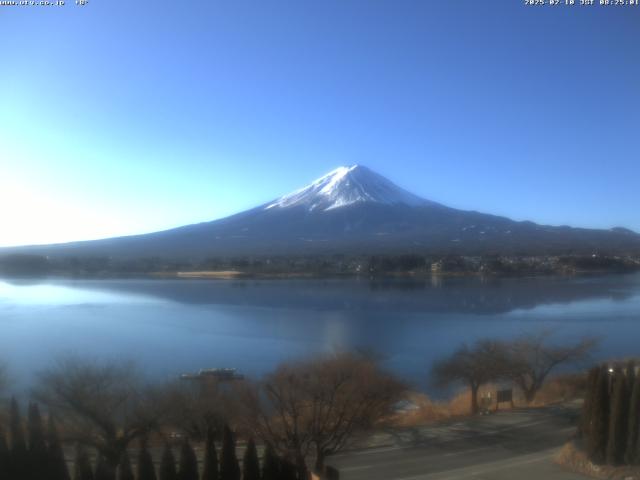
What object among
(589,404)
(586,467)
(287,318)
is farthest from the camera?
(287,318)

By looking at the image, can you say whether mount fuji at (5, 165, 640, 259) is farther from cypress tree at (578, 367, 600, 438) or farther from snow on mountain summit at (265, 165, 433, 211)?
cypress tree at (578, 367, 600, 438)

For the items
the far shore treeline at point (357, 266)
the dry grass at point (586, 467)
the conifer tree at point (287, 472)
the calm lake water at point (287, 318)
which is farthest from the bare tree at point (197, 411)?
the far shore treeline at point (357, 266)

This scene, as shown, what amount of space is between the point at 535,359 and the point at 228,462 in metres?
6.72

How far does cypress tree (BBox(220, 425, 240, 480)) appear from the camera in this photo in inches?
157

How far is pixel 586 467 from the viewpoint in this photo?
4.96m

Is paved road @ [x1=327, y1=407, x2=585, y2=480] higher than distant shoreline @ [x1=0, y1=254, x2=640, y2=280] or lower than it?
lower

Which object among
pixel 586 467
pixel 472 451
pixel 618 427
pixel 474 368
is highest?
pixel 618 427

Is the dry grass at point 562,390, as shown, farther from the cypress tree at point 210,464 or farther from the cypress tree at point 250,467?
the cypress tree at point 210,464

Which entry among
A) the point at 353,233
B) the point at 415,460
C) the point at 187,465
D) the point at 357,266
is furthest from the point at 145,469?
the point at 353,233

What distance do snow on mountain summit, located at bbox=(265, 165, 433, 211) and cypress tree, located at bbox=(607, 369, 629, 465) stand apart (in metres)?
46.1

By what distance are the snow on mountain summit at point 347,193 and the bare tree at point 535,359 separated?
41.3m

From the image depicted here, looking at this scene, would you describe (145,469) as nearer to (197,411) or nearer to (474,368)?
(197,411)

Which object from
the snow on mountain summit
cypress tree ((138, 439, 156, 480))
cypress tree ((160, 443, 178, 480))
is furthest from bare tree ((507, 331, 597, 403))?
the snow on mountain summit

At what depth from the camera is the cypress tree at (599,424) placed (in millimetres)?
5047
